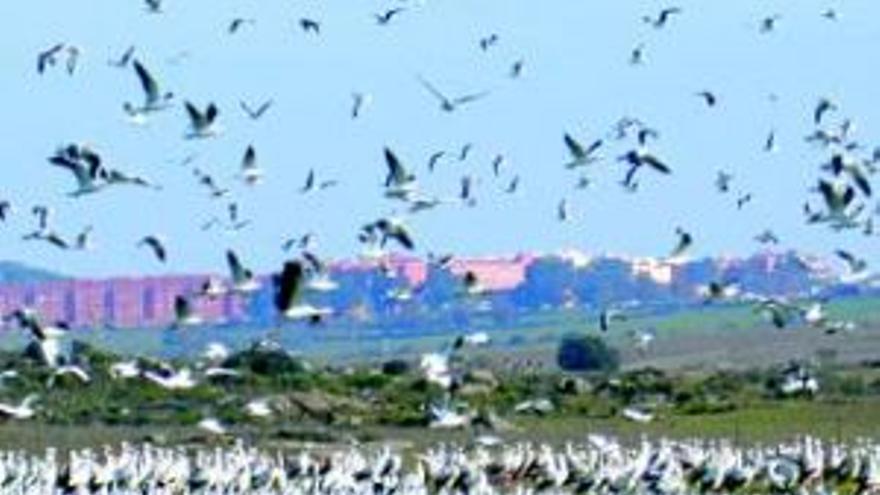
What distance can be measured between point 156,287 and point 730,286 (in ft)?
208

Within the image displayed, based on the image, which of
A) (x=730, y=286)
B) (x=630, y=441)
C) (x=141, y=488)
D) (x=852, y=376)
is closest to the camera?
(x=730, y=286)

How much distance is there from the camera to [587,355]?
130875 millimetres

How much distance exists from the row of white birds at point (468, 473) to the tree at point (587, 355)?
6929 centimetres

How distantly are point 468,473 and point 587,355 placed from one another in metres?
80.6

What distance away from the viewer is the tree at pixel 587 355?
12631 cm

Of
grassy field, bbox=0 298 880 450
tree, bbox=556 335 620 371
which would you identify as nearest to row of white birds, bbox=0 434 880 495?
grassy field, bbox=0 298 880 450

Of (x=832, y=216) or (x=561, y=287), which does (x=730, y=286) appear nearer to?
(x=832, y=216)

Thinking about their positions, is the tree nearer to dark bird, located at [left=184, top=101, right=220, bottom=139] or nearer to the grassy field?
the grassy field

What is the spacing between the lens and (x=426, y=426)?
71.6 m

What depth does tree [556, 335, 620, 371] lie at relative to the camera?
4973 inches

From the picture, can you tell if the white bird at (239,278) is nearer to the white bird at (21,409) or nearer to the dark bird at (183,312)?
the dark bird at (183,312)

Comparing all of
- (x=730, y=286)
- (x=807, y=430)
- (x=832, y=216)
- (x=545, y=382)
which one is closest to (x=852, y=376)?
(x=545, y=382)

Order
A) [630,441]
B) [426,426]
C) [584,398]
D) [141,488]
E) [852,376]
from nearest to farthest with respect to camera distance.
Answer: [141,488]
[630,441]
[426,426]
[584,398]
[852,376]

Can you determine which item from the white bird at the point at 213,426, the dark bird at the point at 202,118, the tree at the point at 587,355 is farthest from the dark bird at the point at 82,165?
the tree at the point at 587,355
